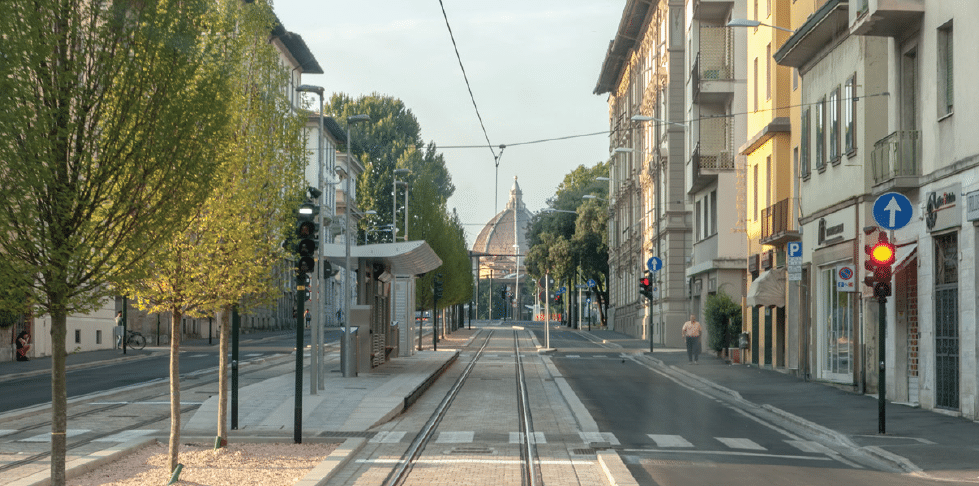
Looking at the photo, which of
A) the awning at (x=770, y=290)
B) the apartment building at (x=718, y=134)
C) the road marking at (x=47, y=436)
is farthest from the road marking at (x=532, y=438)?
the apartment building at (x=718, y=134)

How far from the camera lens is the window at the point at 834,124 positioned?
1064 inches

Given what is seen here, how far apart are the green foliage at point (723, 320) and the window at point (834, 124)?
12.9 metres

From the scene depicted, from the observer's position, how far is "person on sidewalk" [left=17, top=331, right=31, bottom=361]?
133 feet

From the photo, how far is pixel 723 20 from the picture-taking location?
46000mm

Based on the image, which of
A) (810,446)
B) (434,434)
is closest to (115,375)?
(434,434)

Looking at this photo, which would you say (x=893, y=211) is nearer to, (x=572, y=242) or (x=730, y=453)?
(x=730, y=453)

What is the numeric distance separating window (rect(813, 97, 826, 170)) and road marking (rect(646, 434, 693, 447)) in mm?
13147

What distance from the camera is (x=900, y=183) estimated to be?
21875 millimetres

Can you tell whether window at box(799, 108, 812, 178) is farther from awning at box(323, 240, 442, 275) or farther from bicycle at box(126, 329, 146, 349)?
bicycle at box(126, 329, 146, 349)

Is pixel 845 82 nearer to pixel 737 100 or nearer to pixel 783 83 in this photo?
pixel 783 83

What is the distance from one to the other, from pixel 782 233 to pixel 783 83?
5.11 metres

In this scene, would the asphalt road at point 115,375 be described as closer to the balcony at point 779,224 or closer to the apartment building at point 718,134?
the balcony at point 779,224

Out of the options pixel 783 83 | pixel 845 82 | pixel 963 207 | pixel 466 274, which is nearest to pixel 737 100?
pixel 783 83

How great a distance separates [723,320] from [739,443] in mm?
24026
